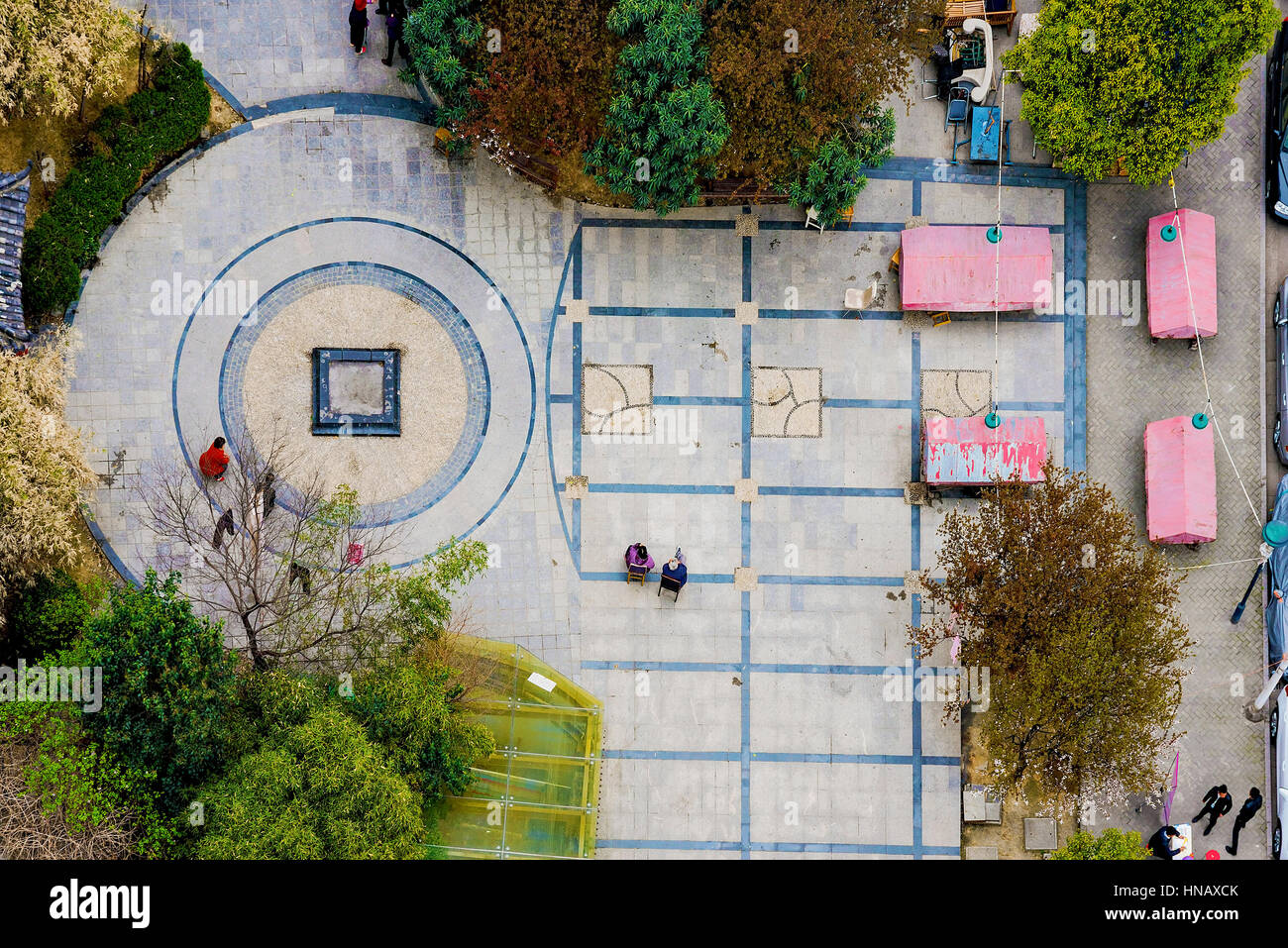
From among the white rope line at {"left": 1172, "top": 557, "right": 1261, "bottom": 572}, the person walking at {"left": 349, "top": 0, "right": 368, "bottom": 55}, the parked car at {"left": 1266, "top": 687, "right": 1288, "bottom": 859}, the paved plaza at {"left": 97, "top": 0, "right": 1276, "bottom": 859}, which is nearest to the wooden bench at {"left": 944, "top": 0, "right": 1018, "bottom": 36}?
the paved plaza at {"left": 97, "top": 0, "right": 1276, "bottom": 859}

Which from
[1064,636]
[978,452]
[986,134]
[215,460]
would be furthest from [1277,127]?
[215,460]

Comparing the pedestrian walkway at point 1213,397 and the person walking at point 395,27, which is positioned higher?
the person walking at point 395,27

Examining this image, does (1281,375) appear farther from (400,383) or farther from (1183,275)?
(400,383)

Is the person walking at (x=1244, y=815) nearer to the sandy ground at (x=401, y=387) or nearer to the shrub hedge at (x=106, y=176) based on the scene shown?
the sandy ground at (x=401, y=387)

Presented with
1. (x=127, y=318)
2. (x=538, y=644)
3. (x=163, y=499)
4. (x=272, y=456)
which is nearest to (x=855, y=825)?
(x=538, y=644)

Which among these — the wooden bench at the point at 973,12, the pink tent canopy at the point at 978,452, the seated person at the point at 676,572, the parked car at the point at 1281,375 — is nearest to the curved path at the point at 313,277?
the seated person at the point at 676,572

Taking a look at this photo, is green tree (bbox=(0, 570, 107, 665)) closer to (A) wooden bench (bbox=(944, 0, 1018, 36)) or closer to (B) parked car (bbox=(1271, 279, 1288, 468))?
(A) wooden bench (bbox=(944, 0, 1018, 36))

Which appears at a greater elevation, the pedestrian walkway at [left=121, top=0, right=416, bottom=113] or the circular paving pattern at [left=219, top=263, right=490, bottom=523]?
the pedestrian walkway at [left=121, top=0, right=416, bottom=113]
